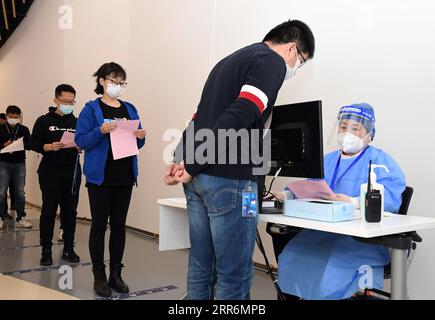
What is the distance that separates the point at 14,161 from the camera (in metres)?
4.92

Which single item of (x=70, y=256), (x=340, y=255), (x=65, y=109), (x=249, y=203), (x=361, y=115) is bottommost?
(x=70, y=256)

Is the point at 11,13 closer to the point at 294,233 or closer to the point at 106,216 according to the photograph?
the point at 106,216

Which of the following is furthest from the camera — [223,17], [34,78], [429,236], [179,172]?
[34,78]

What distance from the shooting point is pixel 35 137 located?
3.36 metres

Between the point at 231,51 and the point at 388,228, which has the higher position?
the point at 231,51

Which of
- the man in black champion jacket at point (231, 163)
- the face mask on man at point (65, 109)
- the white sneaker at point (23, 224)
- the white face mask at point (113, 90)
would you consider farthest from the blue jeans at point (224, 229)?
the white sneaker at point (23, 224)

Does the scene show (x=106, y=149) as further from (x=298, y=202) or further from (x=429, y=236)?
(x=429, y=236)

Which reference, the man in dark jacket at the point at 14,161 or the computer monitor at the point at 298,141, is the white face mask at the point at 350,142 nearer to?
the computer monitor at the point at 298,141

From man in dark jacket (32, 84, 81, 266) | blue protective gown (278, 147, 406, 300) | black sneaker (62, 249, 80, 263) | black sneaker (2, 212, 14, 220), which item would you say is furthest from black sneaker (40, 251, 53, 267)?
black sneaker (2, 212, 14, 220)

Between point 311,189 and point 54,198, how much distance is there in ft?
7.26

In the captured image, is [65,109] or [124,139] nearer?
[124,139]

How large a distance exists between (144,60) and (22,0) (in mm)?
4003

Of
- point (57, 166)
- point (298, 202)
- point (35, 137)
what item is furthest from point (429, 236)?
point (35, 137)

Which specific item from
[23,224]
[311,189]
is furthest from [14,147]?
[311,189]
